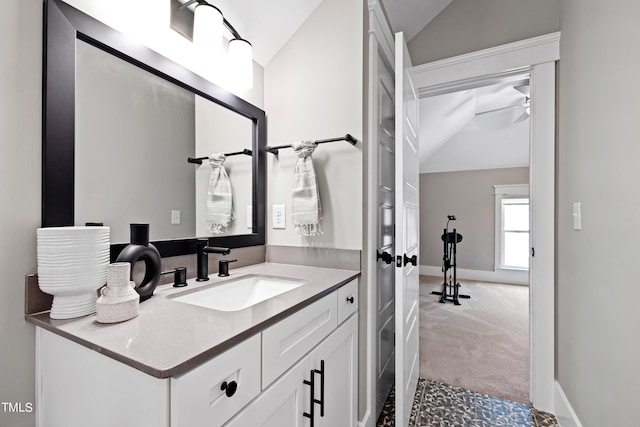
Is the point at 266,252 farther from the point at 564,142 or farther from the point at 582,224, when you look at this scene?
the point at 564,142

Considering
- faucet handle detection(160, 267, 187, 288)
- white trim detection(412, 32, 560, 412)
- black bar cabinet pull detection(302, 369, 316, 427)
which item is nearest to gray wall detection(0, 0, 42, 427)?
faucet handle detection(160, 267, 187, 288)

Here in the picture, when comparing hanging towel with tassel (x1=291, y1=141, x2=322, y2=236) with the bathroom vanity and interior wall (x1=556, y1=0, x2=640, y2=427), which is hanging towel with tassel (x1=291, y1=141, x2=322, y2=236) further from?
interior wall (x1=556, y1=0, x2=640, y2=427)

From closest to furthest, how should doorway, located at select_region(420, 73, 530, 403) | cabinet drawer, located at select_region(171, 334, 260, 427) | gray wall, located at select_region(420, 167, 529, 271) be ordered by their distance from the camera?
cabinet drawer, located at select_region(171, 334, 260, 427) → doorway, located at select_region(420, 73, 530, 403) → gray wall, located at select_region(420, 167, 529, 271)

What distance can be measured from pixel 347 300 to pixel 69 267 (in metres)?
0.97

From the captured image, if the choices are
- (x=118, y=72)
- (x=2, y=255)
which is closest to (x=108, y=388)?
(x=2, y=255)

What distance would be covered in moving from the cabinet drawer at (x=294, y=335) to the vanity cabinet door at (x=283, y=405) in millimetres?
31

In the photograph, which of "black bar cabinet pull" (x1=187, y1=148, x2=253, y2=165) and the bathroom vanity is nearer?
the bathroom vanity

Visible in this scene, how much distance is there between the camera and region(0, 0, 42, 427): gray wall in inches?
29.7

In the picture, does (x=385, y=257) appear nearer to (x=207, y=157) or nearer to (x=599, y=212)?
(x=599, y=212)

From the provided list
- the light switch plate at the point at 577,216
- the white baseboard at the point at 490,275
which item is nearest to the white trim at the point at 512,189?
the white baseboard at the point at 490,275

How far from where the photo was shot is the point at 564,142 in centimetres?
160

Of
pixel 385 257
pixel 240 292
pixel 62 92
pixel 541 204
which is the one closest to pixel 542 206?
pixel 541 204

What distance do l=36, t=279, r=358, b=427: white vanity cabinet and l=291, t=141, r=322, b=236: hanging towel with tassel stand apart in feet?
1.48

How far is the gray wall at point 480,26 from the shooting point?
1766 mm
